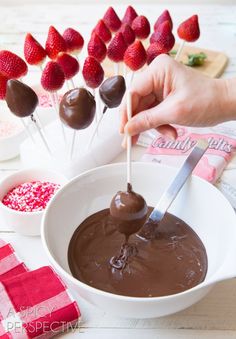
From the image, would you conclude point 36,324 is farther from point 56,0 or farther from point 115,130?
point 56,0

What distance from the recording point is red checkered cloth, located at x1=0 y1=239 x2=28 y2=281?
36.4 inches

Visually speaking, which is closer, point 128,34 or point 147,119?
point 147,119

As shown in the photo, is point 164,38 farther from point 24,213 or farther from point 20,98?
point 24,213

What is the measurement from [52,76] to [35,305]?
0.51 meters

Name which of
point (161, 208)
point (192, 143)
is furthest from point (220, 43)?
point (161, 208)

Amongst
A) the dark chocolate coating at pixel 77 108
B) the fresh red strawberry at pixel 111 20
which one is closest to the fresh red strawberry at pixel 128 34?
the fresh red strawberry at pixel 111 20

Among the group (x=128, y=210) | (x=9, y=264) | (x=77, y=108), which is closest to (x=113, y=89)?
(x=77, y=108)

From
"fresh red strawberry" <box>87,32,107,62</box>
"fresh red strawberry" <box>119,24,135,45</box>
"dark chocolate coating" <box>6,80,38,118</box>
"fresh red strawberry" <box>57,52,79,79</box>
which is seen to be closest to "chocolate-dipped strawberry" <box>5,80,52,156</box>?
"dark chocolate coating" <box>6,80,38,118</box>

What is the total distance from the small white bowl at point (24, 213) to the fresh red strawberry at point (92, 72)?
0.24 m

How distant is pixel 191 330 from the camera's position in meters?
0.82

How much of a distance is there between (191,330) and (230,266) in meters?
0.17

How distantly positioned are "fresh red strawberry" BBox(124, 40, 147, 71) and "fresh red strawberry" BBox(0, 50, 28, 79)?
0.86 ft

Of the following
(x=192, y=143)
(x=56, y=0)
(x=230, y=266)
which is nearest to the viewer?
(x=230, y=266)

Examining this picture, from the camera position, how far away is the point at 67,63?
1109mm
